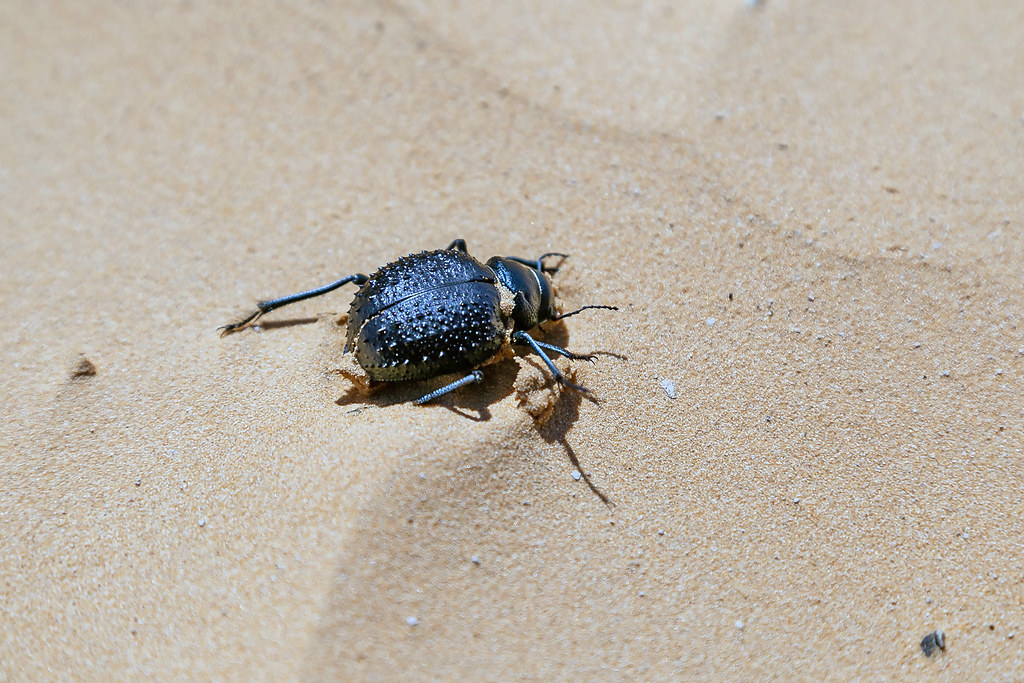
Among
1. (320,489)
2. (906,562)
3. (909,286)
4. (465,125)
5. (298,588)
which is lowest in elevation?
(298,588)

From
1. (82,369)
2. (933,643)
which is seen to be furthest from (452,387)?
(933,643)

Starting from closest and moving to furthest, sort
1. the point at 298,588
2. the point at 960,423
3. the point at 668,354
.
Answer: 1. the point at 298,588
2. the point at 960,423
3. the point at 668,354

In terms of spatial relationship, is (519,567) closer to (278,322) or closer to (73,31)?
(278,322)

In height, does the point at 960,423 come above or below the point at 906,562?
above

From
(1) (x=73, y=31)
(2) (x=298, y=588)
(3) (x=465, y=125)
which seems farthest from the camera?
(1) (x=73, y=31)

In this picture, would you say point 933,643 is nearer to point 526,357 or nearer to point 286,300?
point 526,357

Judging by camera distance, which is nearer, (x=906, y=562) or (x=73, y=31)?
(x=906, y=562)

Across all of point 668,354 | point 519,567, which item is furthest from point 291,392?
point 668,354
